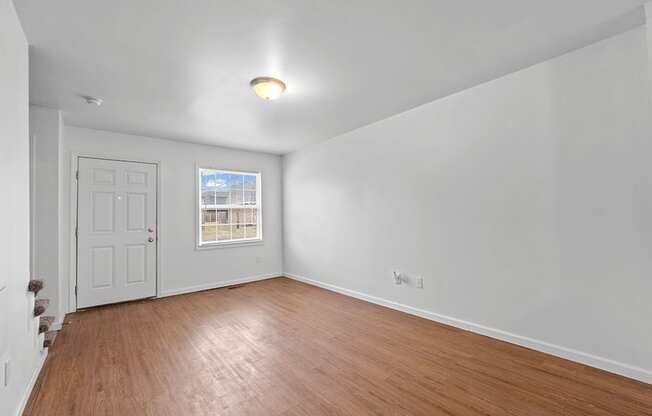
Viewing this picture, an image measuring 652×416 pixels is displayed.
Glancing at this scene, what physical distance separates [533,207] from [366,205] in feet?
6.62

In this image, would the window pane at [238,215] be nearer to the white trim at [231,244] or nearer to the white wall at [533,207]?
the white trim at [231,244]

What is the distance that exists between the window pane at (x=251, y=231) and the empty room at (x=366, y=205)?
1605mm

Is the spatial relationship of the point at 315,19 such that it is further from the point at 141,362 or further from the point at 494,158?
the point at 141,362

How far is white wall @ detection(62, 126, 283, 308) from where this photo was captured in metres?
4.07

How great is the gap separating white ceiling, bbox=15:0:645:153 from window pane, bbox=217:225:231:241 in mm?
2301

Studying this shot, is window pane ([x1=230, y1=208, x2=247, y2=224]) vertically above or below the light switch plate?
above

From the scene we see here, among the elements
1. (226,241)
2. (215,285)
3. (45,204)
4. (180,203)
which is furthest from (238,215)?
(45,204)

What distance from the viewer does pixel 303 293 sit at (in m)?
4.60

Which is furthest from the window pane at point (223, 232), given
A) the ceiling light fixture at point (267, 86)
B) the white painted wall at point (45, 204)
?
the ceiling light fixture at point (267, 86)

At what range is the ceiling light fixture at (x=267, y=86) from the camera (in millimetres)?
2695

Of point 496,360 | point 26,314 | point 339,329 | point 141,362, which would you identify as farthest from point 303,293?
point 26,314

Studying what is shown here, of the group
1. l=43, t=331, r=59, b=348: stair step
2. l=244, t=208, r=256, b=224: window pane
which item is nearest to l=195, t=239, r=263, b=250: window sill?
l=244, t=208, r=256, b=224: window pane

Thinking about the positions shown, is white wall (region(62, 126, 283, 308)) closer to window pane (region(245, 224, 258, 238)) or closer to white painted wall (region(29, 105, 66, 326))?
window pane (region(245, 224, 258, 238))

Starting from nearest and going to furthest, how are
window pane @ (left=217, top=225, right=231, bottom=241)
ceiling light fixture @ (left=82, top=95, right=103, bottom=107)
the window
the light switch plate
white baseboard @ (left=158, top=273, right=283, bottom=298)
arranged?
the light switch plate → ceiling light fixture @ (left=82, top=95, right=103, bottom=107) → white baseboard @ (left=158, top=273, right=283, bottom=298) → the window → window pane @ (left=217, top=225, right=231, bottom=241)
